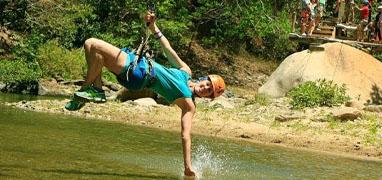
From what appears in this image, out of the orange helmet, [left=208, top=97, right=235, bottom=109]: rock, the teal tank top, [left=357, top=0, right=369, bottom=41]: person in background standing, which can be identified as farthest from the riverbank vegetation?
the orange helmet

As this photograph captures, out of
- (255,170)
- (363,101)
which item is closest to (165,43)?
(255,170)

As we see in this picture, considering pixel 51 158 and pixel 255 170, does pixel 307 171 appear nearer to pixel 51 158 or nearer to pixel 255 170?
pixel 255 170

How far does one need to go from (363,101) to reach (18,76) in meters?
10.5

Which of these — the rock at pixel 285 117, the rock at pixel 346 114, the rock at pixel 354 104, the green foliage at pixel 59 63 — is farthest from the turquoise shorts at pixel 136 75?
the green foliage at pixel 59 63

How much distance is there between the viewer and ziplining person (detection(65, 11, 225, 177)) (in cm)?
771

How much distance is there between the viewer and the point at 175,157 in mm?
9617

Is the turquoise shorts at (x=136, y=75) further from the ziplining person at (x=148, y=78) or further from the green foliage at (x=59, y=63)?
the green foliage at (x=59, y=63)

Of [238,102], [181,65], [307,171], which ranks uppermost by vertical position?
[181,65]

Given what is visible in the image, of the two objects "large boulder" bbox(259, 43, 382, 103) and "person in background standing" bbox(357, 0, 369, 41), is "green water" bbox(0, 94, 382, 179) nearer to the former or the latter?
"large boulder" bbox(259, 43, 382, 103)

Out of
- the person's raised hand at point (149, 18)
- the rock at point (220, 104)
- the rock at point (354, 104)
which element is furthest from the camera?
the rock at point (220, 104)

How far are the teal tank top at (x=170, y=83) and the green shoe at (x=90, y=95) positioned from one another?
1.88ft

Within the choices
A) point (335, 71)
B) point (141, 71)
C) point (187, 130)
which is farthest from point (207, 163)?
point (335, 71)

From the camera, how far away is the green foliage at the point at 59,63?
24188 millimetres

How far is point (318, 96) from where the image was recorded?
18.5 meters
